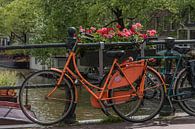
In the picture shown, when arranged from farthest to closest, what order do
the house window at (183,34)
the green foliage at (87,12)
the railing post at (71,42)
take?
the house window at (183,34), the green foliage at (87,12), the railing post at (71,42)

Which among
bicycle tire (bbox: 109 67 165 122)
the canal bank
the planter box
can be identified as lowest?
the canal bank

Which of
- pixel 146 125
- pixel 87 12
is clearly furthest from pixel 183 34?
pixel 146 125

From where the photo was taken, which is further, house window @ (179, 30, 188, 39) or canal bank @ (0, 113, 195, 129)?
house window @ (179, 30, 188, 39)

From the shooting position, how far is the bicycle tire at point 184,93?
648cm

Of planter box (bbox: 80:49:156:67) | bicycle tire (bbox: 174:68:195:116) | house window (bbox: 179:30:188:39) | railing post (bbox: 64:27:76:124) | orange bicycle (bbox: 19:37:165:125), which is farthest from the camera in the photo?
house window (bbox: 179:30:188:39)

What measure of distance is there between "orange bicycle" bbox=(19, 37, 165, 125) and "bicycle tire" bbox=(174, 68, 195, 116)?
0.92 feet

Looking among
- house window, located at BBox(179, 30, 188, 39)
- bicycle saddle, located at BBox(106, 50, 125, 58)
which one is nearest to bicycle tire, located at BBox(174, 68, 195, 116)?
bicycle saddle, located at BBox(106, 50, 125, 58)

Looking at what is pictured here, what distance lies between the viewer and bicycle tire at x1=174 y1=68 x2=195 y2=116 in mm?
6480

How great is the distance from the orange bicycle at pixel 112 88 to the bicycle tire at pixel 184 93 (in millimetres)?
281

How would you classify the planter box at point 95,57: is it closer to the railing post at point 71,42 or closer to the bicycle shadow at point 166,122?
the railing post at point 71,42

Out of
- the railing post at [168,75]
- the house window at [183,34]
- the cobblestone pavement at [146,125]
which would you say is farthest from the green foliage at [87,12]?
the house window at [183,34]

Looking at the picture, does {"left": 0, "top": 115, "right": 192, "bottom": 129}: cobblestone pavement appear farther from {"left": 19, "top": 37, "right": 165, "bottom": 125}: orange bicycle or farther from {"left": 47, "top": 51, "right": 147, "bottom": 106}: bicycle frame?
{"left": 47, "top": 51, "right": 147, "bottom": 106}: bicycle frame

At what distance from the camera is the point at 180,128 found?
6125mm

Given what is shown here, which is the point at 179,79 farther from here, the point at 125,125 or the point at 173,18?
the point at 173,18
